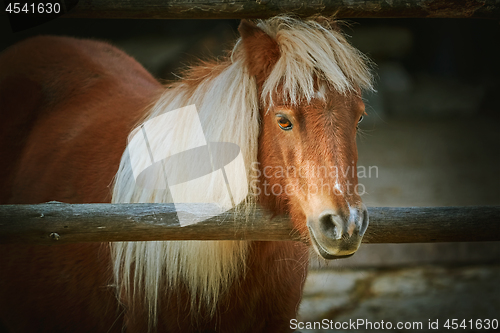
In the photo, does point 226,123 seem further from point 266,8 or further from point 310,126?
point 266,8

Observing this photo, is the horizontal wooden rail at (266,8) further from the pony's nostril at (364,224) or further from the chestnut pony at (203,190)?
the pony's nostril at (364,224)

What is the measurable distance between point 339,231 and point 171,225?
65 cm

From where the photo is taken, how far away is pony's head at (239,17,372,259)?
1.50 m

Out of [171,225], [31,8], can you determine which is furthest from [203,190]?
[31,8]

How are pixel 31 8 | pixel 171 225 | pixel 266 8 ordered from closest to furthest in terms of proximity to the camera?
1. pixel 171 225
2. pixel 266 8
3. pixel 31 8

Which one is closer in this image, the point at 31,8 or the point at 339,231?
the point at 339,231

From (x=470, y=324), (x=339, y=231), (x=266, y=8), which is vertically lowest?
(x=470, y=324)

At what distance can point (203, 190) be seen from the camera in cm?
178

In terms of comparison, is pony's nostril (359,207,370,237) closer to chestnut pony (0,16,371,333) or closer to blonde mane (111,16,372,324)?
chestnut pony (0,16,371,333)

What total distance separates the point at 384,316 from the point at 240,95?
3092 millimetres

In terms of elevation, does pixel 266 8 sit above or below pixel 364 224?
above

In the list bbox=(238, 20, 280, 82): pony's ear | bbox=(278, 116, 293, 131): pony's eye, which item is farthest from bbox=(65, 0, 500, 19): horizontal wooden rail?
bbox=(278, 116, 293, 131): pony's eye

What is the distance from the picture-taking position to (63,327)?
2232 millimetres

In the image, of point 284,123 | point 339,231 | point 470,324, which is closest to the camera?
point 339,231
